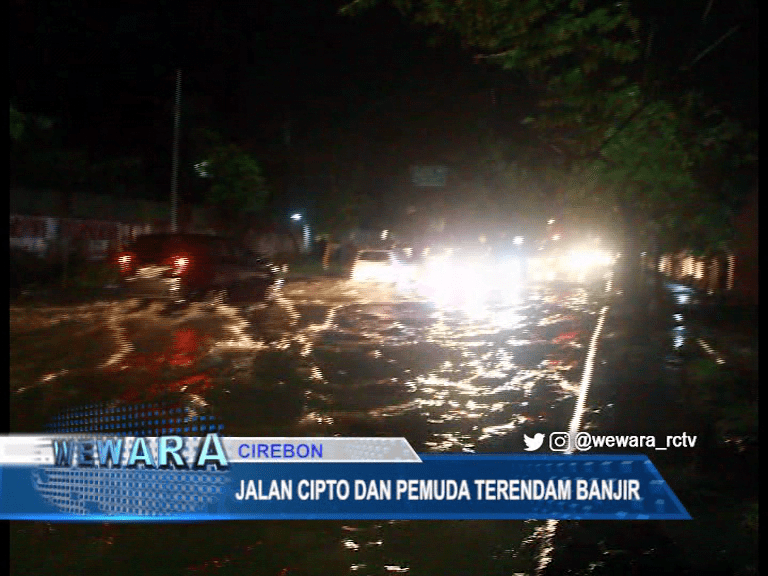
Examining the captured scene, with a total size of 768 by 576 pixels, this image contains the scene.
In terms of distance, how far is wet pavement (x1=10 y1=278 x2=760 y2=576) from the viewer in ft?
15.4

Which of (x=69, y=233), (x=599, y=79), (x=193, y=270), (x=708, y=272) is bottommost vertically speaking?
(x=708, y=272)

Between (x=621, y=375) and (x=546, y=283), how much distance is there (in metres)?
15.9

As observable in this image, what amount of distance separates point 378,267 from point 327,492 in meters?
18.7

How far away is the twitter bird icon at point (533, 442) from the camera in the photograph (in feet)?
21.2

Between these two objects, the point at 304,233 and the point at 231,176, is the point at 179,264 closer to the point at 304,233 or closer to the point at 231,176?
the point at 231,176

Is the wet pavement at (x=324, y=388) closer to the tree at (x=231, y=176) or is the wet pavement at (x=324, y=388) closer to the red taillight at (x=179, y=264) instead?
the red taillight at (x=179, y=264)

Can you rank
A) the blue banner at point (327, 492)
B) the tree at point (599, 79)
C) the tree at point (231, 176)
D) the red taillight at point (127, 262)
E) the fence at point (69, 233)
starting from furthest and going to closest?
the tree at point (231, 176)
the fence at point (69, 233)
the red taillight at point (127, 262)
the tree at point (599, 79)
the blue banner at point (327, 492)

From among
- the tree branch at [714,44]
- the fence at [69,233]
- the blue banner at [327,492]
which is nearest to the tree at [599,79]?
the tree branch at [714,44]

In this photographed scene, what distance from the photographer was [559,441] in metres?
6.38

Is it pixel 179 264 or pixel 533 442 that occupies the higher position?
pixel 179 264

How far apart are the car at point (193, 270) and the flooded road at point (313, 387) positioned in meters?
0.48

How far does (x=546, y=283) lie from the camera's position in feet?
83.7

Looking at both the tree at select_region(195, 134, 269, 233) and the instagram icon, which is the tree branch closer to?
the instagram icon

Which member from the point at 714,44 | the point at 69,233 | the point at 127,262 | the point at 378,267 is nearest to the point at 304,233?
the point at 378,267
